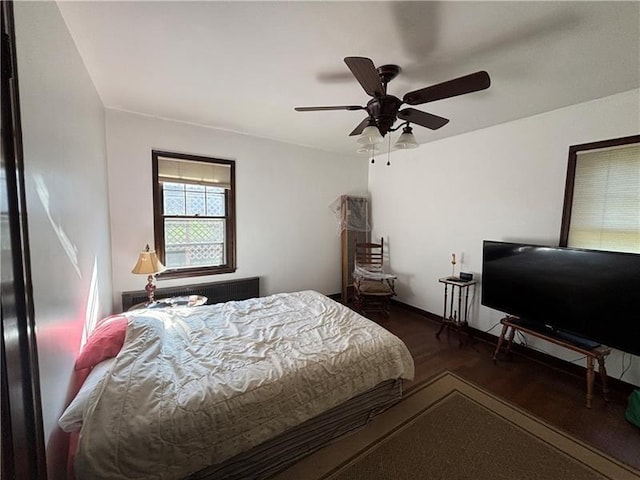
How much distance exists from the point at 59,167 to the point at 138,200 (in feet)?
5.80

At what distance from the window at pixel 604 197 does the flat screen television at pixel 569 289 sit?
0.38 m

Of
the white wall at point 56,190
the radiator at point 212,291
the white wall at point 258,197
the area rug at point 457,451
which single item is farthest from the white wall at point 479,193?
the white wall at point 56,190

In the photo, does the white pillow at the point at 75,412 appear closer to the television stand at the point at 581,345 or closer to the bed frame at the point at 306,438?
the bed frame at the point at 306,438

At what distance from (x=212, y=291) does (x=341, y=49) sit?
293cm

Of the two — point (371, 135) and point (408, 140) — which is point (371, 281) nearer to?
point (408, 140)

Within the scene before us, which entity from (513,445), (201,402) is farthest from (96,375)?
Result: (513,445)

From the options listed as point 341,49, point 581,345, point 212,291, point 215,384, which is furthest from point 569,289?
point 212,291

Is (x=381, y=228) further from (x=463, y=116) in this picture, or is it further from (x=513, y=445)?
(x=513, y=445)

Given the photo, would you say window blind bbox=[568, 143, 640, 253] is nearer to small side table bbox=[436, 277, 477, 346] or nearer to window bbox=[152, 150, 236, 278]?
small side table bbox=[436, 277, 477, 346]

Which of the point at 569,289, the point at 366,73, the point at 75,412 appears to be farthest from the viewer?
the point at 569,289

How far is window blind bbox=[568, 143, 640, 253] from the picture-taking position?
7.10 feet

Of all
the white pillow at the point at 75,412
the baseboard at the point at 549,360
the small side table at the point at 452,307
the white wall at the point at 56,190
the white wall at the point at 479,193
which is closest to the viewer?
the white wall at the point at 56,190

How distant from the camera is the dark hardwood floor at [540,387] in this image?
1823 millimetres

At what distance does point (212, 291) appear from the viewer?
3.32m
